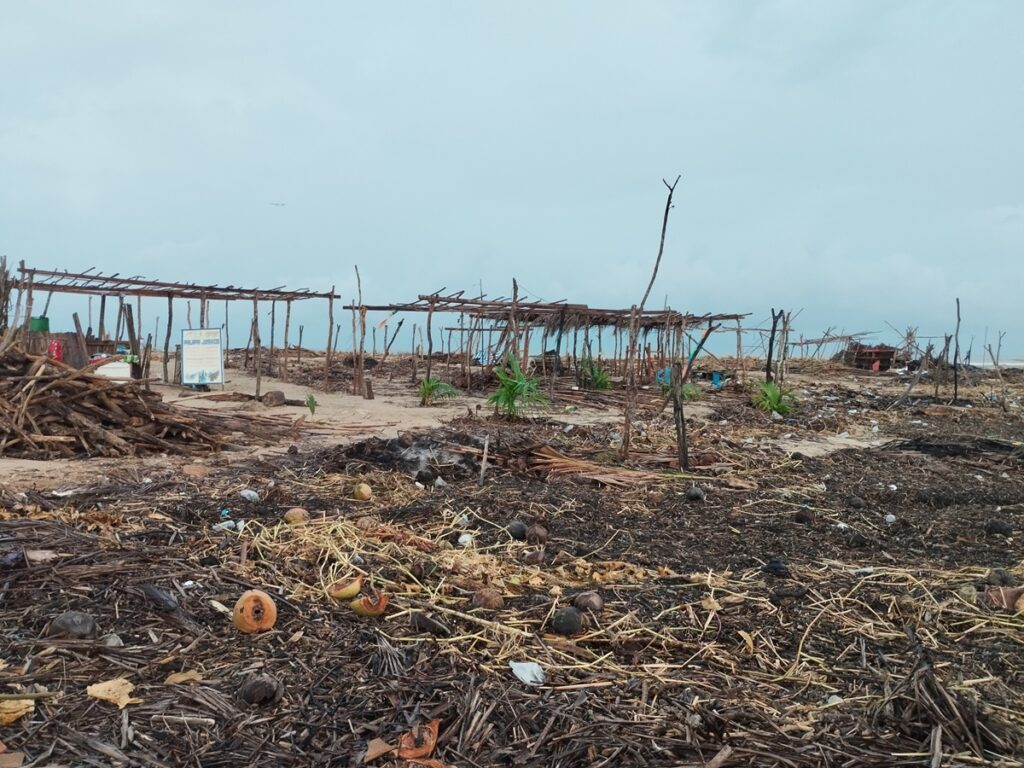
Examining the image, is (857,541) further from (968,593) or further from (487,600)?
(487,600)

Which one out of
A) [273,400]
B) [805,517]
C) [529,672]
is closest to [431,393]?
[273,400]

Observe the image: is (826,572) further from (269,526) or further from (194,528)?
(194,528)

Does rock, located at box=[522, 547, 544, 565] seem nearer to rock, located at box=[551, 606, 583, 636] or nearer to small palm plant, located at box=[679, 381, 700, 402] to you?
rock, located at box=[551, 606, 583, 636]

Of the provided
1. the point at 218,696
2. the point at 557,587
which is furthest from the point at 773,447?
the point at 218,696

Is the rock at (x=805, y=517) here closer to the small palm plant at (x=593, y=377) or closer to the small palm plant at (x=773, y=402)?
the small palm plant at (x=773, y=402)

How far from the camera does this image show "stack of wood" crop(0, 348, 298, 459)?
7.47m

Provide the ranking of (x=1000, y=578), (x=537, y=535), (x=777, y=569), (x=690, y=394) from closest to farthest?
(x=1000, y=578)
(x=777, y=569)
(x=537, y=535)
(x=690, y=394)

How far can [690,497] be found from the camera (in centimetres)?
604

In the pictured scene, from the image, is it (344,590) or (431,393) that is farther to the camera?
(431,393)

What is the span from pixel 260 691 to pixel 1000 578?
3847mm

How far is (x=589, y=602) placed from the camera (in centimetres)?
344

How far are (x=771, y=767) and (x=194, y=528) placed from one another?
363 centimetres

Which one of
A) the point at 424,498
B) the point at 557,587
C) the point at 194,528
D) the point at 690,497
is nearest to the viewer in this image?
the point at 557,587

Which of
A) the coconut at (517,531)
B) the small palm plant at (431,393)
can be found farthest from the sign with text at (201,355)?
the coconut at (517,531)
